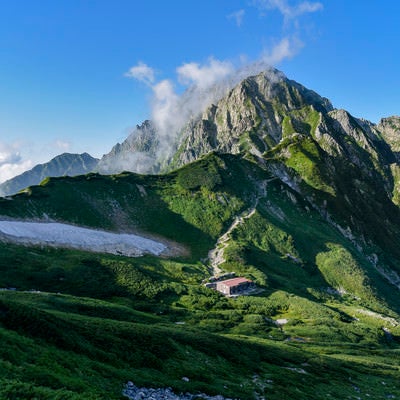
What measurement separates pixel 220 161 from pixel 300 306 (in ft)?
351

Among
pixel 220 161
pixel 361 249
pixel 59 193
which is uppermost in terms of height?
pixel 220 161

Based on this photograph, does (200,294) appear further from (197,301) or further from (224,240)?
(224,240)

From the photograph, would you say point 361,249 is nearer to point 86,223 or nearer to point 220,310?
point 220,310

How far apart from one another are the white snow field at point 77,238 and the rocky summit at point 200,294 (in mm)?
1139

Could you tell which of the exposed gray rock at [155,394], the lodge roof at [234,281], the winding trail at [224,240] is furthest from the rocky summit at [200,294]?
the lodge roof at [234,281]

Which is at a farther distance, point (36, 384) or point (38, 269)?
point (38, 269)

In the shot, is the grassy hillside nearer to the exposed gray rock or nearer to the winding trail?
the exposed gray rock

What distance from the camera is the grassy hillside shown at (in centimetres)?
3388

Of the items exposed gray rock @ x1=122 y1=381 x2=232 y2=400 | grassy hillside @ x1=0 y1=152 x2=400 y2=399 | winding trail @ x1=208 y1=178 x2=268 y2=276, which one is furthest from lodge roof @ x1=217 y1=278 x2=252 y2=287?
exposed gray rock @ x1=122 y1=381 x2=232 y2=400

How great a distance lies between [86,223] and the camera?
126 meters

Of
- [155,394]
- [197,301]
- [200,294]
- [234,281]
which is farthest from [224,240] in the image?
[155,394]

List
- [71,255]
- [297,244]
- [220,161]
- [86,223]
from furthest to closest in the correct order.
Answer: [220,161]
[297,244]
[86,223]
[71,255]

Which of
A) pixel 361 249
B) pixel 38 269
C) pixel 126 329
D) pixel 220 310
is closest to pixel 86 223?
pixel 38 269

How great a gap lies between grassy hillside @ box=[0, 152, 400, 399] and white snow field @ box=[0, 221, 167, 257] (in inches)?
203
